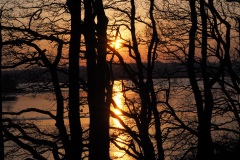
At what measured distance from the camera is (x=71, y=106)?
6.89m

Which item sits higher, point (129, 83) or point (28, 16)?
point (28, 16)

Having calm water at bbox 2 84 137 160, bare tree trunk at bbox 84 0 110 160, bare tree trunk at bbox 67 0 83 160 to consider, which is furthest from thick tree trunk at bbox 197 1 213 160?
bare tree trunk at bbox 67 0 83 160

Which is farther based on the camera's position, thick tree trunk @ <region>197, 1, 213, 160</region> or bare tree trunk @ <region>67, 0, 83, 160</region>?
thick tree trunk @ <region>197, 1, 213, 160</region>

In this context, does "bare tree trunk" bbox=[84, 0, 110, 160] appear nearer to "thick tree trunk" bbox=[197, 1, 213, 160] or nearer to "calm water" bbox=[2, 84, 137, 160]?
"calm water" bbox=[2, 84, 137, 160]

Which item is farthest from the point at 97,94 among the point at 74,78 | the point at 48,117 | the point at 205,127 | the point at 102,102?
the point at 48,117

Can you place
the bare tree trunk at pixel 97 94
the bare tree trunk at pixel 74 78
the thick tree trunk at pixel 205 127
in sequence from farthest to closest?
the thick tree trunk at pixel 205 127
the bare tree trunk at pixel 97 94
the bare tree trunk at pixel 74 78

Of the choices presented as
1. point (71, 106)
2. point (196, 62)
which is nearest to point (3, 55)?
point (71, 106)

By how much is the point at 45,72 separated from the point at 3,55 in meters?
1.28

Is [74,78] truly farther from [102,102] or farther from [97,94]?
[102,102]

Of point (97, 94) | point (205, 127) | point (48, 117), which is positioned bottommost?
point (205, 127)

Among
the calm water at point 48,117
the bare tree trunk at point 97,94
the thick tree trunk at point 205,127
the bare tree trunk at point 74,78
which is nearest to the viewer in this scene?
the bare tree trunk at point 74,78

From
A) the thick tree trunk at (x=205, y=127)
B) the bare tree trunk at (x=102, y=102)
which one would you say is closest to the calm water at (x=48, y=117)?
Result: the bare tree trunk at (x=102, y=102)

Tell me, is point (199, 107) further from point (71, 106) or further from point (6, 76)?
point (6, 76)

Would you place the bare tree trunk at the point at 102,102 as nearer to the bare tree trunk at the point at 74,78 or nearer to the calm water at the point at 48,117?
the bare tree trunk at the point at 74,78
